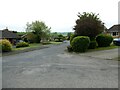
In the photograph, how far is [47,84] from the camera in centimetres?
A: 907

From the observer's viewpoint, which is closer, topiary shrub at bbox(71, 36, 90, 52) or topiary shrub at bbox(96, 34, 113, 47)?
topiary shrub at bbox(71, 36, 90, 52)

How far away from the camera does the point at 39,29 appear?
6334cm

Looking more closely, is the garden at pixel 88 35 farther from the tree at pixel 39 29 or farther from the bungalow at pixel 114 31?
the tree at pixel 39 29

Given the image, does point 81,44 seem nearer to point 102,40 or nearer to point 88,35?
point 88,35

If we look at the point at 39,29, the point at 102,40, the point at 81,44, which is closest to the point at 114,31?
the point at 39,29

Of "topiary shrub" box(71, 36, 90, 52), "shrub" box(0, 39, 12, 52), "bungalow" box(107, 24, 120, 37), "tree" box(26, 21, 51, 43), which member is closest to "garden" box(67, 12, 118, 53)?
"topiary shrub" box(71, 36, 90, 52)

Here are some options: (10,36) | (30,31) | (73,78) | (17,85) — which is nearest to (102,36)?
(73,78)

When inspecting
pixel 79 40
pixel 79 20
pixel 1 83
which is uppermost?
pixel 79 20

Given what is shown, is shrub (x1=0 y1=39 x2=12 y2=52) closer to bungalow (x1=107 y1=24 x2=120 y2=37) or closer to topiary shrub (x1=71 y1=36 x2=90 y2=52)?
topiary shrub (x1=71 y1=36 x2=90 y2=52)

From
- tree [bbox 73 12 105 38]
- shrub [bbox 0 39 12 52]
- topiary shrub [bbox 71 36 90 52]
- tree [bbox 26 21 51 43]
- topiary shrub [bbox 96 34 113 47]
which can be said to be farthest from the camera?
tree [bbox 26 21 51 43]

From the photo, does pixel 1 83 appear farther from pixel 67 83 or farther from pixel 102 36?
pixel 102 36

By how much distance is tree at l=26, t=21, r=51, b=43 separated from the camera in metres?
63.3

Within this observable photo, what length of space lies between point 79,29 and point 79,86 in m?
20.9

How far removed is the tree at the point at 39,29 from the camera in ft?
208
